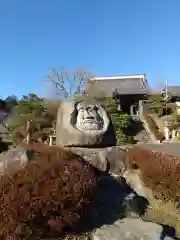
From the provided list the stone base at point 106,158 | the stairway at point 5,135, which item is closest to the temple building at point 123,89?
the stairway at point 5,135

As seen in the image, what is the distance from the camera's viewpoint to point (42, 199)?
14.1 feet

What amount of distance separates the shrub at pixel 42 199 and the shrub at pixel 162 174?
1.44 meters

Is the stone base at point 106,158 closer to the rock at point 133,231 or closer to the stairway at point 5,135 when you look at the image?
the rock at point 133,231

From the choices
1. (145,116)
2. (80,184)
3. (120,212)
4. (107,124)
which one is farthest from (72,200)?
(145,116)

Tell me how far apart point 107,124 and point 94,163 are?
4.31 ft

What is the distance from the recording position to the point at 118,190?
19.8ft

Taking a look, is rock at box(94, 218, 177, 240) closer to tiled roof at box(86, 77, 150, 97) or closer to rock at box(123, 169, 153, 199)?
rock at box(123, 169, 153, 199)

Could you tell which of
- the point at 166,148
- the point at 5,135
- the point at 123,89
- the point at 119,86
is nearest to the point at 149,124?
the point at 123,89

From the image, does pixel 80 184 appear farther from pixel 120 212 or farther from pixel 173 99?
pixel 173 99

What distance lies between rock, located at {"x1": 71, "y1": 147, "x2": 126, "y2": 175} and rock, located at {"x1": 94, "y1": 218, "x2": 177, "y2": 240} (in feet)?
5.93

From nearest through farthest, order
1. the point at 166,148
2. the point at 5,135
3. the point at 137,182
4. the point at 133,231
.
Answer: the point at 133,231 → the point at 137,182 → the point at 166,148 → the point at 5,135

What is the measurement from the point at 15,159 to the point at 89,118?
257 centimetres

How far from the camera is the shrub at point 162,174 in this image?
19.0 ft

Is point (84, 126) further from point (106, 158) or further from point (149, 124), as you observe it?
point (149, 124)
